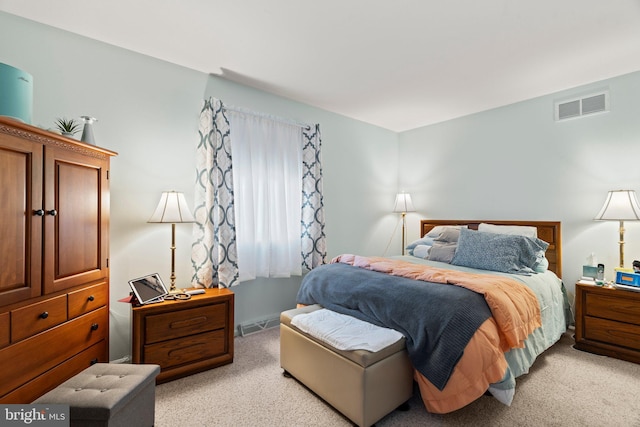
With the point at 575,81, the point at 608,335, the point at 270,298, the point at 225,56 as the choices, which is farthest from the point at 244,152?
the point at 608,335

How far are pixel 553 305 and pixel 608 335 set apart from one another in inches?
21.1

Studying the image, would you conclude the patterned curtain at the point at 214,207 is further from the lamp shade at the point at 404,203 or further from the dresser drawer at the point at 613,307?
the dresser drawer at the point at 613,307

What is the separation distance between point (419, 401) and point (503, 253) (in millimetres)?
1540

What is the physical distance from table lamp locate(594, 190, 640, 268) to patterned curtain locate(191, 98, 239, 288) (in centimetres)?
345

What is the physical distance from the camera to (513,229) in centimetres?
323

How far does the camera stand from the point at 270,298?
3352 mm

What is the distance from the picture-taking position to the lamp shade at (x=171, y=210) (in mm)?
2334

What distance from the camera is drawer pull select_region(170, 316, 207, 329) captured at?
2.18 m

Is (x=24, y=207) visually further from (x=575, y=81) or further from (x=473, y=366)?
(x=575, y=81)

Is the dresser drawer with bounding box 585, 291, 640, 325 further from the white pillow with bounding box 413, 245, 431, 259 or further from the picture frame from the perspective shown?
the picture frame

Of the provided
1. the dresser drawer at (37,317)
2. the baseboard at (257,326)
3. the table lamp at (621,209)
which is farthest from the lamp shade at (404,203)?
the dresser drawer at (37,317)

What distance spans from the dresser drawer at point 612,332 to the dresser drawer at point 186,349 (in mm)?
3180

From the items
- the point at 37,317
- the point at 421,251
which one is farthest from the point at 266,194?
the point at 37,317

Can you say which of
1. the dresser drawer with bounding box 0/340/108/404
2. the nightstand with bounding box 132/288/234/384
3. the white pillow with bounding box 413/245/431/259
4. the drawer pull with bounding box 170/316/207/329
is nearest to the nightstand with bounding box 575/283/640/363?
the white pillow with bounding box 413/245/431/259
